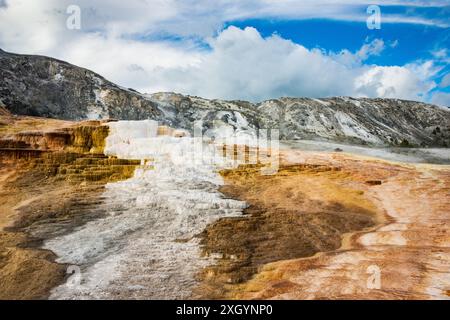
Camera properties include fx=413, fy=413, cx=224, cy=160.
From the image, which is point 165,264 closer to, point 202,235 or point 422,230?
point 202,235

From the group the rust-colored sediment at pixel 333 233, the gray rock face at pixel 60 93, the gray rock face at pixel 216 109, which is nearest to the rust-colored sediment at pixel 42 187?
the rust-colored sediment at pixel 333 233

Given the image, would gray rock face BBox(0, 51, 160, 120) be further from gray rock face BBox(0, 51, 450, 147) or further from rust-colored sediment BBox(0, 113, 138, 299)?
rust-colored sediment BBox(0, 113, 138, 299)

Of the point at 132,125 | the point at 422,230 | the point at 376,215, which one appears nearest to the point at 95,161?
the point at 132,125

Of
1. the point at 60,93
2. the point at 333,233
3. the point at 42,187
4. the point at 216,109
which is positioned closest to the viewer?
the point at 333,233

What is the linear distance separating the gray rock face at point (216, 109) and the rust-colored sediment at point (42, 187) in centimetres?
1787

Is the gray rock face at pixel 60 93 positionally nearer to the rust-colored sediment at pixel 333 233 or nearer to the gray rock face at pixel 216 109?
the gray rock face at pixel 216 109

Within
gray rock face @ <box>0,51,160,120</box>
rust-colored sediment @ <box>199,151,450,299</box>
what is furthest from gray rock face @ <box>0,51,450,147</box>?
rust-colored sediment @ <box>199,151,450,299</box>

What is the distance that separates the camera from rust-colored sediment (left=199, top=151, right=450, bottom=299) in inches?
326

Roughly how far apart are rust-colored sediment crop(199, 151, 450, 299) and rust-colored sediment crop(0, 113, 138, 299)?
3975mm

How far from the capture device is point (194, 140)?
60.9 ft

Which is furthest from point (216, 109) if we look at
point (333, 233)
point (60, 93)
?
point (333, 233)

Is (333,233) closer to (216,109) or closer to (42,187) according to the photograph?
(42,187)

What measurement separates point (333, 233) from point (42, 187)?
10.8 meters

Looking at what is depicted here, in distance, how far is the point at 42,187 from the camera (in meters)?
15.7
